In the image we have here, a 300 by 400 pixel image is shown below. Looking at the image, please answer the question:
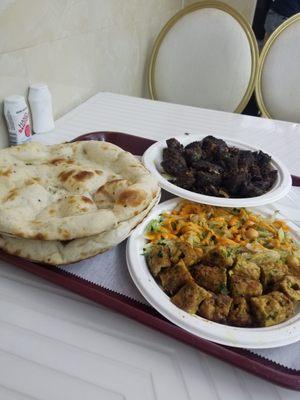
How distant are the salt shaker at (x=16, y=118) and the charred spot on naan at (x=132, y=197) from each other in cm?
64

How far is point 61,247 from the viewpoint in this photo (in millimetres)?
689

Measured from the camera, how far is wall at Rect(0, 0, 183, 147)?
1.17 m

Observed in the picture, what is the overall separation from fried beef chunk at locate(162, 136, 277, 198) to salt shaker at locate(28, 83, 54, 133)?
55 centimetres

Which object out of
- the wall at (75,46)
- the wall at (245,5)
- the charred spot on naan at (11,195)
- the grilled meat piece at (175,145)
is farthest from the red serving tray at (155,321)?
the wall at (245,5)

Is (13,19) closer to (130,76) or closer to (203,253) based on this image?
(203,253)

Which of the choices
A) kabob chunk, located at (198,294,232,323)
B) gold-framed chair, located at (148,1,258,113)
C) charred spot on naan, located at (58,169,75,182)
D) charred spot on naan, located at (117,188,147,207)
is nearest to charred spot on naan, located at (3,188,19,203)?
charred spot on naan, located at (58,169,75,182)

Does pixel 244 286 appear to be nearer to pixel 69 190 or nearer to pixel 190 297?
pixel 190 297

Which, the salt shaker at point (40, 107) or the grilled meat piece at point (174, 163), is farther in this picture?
the salt shaker at point (40, 107)

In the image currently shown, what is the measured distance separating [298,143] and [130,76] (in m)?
1.29

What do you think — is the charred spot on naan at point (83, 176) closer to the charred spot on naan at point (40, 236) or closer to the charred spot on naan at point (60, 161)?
the charred spot on naan at point (60, 161)

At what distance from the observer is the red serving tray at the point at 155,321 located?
55cm

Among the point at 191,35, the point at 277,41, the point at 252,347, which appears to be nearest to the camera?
the point at 252,347

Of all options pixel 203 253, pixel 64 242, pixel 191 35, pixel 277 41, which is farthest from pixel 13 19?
pixel 277 41

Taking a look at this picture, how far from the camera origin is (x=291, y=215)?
38.5 inches
